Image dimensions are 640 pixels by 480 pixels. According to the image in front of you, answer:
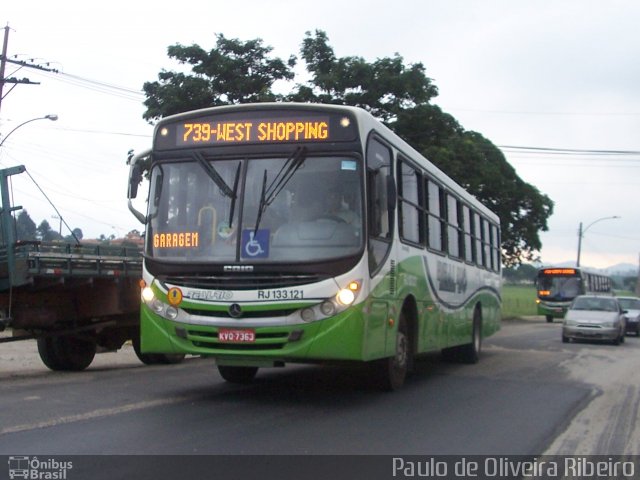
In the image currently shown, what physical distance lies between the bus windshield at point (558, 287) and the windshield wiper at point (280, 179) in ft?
119

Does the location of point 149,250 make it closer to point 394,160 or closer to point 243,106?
point 243,106

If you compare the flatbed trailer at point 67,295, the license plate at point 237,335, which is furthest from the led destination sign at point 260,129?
the flatbed trailer at point 67,295

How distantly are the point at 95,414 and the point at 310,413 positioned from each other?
2235 millimetres

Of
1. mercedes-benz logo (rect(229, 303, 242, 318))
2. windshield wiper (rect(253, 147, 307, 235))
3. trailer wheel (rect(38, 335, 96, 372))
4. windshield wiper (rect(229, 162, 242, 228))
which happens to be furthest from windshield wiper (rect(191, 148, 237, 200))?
trailer wheel (rect(38, 335, 96, 372))

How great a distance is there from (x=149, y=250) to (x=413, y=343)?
384cm

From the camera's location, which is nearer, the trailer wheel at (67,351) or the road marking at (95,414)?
the road marking at (95,414)

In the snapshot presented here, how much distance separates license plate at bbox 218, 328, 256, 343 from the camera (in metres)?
8.58

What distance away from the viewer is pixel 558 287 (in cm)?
4288

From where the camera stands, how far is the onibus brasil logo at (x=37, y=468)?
227 inches

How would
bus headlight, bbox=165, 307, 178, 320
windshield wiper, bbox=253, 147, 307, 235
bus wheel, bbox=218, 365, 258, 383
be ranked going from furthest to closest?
bus wheel, bbox=218, 365, 258, 383 < bus headlight, bbox=165, 307, 178, 320 < windshield wiper, bbox=253, 147, 307, 235

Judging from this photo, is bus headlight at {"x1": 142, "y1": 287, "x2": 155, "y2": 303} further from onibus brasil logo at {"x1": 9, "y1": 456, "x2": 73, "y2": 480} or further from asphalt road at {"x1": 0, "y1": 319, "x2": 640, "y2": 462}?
onibus brasil logo at {"x1": 9, "y1": 456, "x2": 73, "y2": 480}

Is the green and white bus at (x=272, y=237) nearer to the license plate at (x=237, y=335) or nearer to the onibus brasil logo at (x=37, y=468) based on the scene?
the license plate at (x=237, y=335)

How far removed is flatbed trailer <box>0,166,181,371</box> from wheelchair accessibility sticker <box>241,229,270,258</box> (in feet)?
11.2

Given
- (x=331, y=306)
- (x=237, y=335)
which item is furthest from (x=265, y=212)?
(x=237, y=335)
